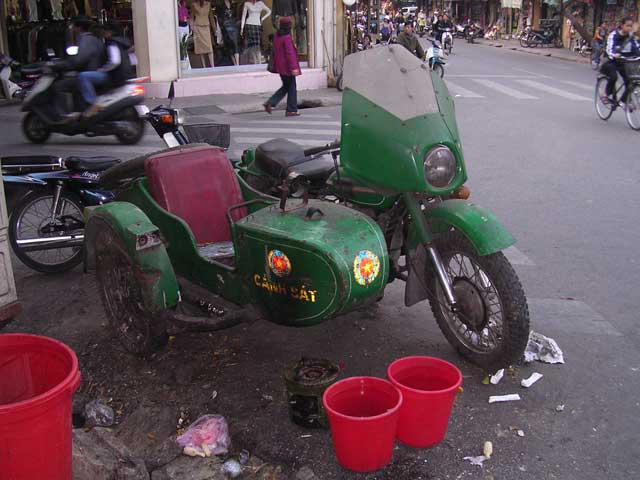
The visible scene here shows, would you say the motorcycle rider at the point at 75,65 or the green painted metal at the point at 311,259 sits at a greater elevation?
the motorcycle rider at the point at 75,65

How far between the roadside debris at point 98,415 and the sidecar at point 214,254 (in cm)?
42

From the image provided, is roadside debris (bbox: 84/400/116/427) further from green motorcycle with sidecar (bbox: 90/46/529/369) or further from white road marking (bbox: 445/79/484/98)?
white road marking (bbox: 445/79/484/98)

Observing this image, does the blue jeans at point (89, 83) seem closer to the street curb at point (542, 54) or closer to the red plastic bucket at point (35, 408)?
the red plastic bucket at point (35, 408)

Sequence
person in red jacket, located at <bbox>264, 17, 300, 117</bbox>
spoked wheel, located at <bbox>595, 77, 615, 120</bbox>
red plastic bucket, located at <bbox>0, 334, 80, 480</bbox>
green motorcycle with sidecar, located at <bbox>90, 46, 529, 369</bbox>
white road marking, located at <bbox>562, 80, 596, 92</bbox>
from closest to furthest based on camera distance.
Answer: red plastic bucket, located at <bbox>0, 334, 80, 480</bbox> → green motorcycle with sidecar, located at <bbox>90, 46, 529, 369</bbox> → spoked wheel, located at <bbox>595, 77, 615, 120</bbox> → person in red jacket, located at <bbox>264, 17, 300, 117</bbox> → white road marking, located at <bbox>562, 80, 596, 92</bbox>

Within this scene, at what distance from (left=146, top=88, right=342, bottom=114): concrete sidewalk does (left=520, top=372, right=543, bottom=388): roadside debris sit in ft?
34.7

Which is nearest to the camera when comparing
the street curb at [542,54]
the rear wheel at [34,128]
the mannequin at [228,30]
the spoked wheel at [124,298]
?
the spoked wheel at [124,298]

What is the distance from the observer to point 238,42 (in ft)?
54.6

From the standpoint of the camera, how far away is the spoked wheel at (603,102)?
1210 cm

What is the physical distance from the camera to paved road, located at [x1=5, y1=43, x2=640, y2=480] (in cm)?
314

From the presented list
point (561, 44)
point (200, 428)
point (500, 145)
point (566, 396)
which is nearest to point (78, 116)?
point (500, 145)

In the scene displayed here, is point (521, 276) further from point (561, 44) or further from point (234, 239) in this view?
point (561, 44)

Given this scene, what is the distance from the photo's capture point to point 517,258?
5695 mm

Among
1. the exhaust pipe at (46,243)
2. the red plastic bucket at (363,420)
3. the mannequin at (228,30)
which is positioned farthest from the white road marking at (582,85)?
the red plastic bucket at (363,420)

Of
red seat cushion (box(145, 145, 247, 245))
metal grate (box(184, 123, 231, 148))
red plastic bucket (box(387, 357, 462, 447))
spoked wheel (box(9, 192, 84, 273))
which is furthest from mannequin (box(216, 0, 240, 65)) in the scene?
red plastic bucket (box(387, 357, 462, 447))
